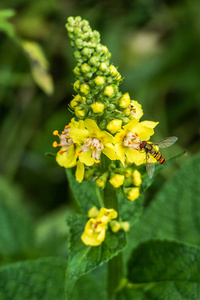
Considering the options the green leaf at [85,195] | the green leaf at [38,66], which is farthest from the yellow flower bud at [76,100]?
the green leaf at [38,66]

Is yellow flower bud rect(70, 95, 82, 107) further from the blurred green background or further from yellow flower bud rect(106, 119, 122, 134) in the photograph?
the blurred green background

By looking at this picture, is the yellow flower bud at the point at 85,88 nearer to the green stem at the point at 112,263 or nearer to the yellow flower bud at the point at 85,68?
the yellow flower bud at the point at 85,68

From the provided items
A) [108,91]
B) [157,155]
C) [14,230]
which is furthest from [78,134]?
[14,230]

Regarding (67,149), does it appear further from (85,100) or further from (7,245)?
(7,245)

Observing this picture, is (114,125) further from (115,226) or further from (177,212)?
(177,212)

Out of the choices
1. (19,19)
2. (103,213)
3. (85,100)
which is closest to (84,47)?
(85,100)

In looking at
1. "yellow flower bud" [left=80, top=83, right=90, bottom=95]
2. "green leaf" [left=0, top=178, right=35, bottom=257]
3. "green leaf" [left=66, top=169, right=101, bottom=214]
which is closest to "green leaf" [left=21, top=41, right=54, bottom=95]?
"green leaf" [left=0, top=178, right=35, bottom=257]
